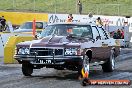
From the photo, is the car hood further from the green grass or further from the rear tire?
the green grass

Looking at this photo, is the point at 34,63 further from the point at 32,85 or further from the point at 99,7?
the point at 99,7

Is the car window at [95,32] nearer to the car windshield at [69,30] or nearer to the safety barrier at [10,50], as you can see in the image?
the car windshield at [69,30]

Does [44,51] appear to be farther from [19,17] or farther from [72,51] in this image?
[19,17]

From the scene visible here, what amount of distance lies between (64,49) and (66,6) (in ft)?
133

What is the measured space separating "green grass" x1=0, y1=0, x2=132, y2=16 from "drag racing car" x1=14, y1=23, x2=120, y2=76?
1381 inches

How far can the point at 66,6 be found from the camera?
52.4 meters

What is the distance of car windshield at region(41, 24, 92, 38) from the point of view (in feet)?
43.8

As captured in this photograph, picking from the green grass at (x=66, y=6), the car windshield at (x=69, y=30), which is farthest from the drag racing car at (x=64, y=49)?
the green grass at (x=66, y=6)

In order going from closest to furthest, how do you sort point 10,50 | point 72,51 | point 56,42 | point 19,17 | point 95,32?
point 72,51 → point 56,42 → point 95,32 → point 10,50 → point 19,17

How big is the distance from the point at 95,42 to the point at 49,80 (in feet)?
6.89

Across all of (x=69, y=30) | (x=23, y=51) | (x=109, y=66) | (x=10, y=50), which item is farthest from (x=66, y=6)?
(x=23, y=51)

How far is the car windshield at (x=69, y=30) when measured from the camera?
13.3 metres

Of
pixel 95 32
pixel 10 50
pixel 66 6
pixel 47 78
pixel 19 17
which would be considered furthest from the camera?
pixel 66 6

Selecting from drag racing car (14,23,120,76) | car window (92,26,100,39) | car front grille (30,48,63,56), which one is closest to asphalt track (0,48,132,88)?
drag racing car (14,23,120,76)
